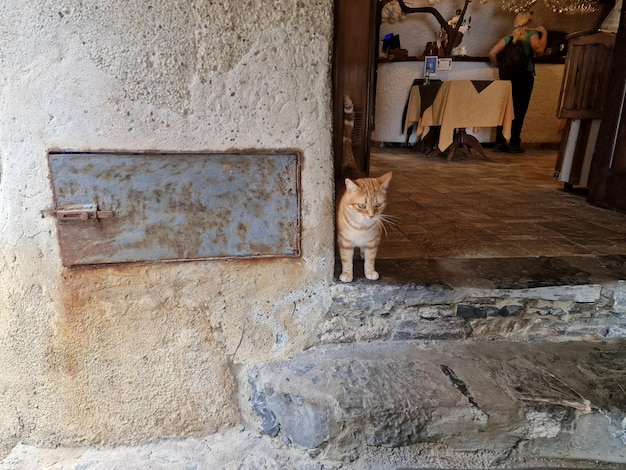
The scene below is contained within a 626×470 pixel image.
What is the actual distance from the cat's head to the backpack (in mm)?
5087

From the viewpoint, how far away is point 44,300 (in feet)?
5.08

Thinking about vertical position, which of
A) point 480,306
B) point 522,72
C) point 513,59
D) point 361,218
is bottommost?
point 480,306

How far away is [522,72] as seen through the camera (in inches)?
225

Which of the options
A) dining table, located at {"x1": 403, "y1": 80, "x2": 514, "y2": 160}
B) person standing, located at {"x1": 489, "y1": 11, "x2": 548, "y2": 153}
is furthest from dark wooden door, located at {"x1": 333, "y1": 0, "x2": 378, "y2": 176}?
person standing, located at {"x1": 489, "y1": 11, "x2": 548, "y2": 153}

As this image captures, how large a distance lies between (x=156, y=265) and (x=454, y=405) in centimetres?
113

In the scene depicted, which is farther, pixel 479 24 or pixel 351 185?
pixel 479 24

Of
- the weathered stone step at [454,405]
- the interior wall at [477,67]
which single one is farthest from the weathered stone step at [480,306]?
the interior wall at [477,67]

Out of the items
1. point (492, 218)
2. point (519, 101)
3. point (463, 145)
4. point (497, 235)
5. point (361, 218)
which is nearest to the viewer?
point (361, 218)

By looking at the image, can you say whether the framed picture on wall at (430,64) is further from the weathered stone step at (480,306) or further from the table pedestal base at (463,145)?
the weathered stone step at (480,306)

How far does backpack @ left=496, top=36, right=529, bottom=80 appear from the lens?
5.67 metres

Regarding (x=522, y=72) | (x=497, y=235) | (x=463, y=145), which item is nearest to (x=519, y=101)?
(x=522, y=72)

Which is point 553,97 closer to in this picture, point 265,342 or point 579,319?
point 579,319

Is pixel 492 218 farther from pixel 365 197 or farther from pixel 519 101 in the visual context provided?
pixel 519 101

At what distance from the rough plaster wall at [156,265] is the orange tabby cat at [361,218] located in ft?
0.29
